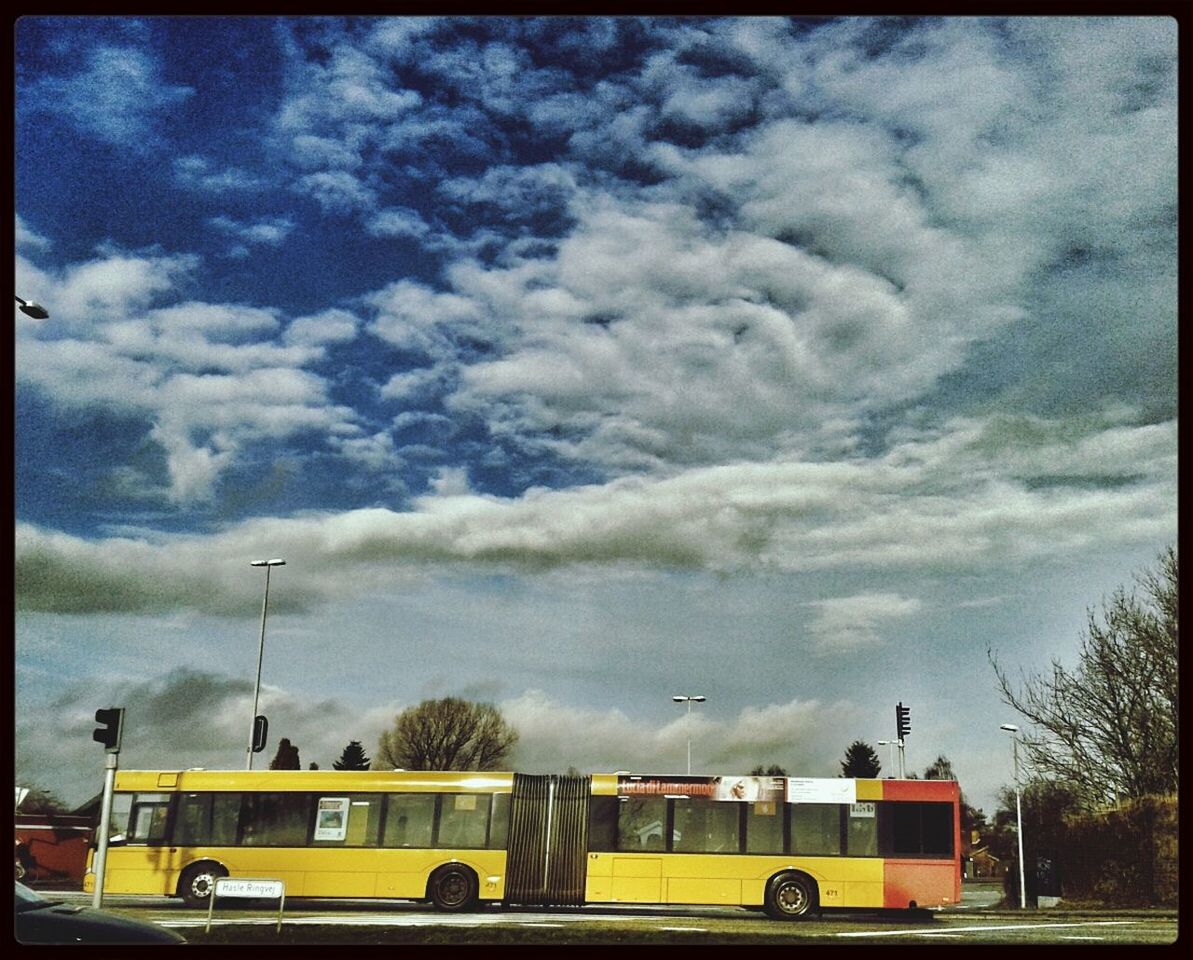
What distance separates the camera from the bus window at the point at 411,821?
22750 millimetres

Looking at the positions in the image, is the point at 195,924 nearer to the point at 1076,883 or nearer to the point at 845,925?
the point at 845,925

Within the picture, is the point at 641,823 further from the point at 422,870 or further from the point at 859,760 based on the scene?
the point at 859,760

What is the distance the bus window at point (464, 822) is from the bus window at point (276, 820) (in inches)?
112

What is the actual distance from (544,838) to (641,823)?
1962 mm

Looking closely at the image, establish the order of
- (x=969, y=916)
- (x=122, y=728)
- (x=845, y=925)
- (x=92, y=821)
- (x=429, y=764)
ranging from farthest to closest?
(x=429, y=764) → (x=92, y=821) → (x=969, y=916) → (x=845, y=925) → (x=122, y=728)

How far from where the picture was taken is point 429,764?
229 feet

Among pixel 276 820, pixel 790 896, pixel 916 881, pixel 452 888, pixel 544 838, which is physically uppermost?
pixel 276 820

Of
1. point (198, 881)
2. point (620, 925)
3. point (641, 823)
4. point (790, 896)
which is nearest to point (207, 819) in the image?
point (198, 881)

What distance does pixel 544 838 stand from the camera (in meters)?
22.6

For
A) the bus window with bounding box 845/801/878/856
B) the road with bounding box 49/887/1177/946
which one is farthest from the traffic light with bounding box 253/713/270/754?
the bus window with bounding box 845/801/878/856

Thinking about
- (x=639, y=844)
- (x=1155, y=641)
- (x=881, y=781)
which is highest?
(x=1155, y=641)

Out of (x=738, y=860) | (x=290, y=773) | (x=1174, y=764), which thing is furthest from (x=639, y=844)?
(x=1174, y=764)

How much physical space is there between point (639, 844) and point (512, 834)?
2541 mm

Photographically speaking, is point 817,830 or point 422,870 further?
point 422,870
